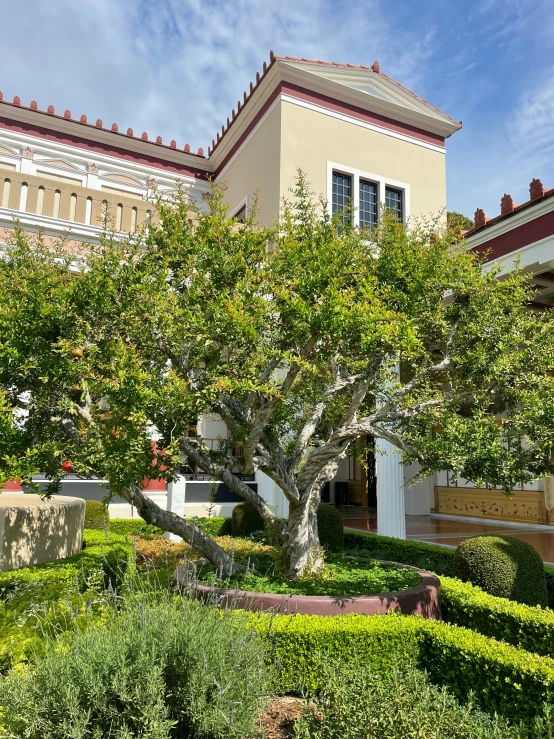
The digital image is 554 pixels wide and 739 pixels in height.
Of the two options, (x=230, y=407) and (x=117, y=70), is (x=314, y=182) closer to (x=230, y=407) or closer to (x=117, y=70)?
(x=117, y=70)

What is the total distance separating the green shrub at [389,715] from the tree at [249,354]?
7.84 ft

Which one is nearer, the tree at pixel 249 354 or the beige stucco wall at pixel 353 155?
the tree at pixel 249 354

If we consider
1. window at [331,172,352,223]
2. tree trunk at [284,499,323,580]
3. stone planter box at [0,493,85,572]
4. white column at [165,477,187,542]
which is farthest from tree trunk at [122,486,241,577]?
window at [331,172,352,223]

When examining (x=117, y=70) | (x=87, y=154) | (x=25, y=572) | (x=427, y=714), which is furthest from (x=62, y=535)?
(x=87, y=154)

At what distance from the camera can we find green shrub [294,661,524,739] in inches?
131

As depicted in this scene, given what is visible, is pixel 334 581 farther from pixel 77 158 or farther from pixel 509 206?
pixel 77 158

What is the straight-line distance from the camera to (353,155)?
602 inches

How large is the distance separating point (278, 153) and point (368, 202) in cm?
291

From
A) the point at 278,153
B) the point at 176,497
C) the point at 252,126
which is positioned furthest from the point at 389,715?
the point at 252,126

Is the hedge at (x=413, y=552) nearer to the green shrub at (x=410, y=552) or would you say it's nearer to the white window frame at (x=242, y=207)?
the green shrub at (x=410, y=552)

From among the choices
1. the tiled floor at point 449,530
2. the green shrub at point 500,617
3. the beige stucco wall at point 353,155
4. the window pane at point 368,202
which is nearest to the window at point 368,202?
the window pane at point 368,202

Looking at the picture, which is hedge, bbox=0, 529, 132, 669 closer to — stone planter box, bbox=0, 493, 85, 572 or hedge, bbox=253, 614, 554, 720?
stone planter box, bbox=0, 493, 85, 572

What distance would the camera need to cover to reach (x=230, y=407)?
7.25 metres

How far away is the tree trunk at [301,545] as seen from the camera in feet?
23.0
